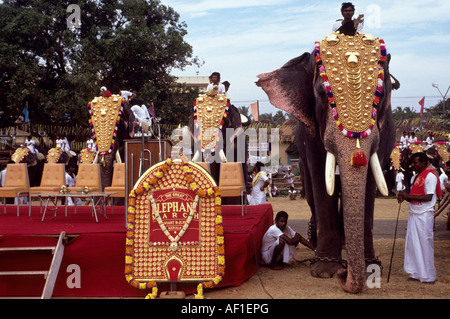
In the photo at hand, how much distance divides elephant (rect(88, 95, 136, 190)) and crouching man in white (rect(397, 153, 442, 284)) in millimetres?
5078

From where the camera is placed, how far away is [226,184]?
26.1ft

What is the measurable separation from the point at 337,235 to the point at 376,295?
1.06m

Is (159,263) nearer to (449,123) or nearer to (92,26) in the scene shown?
(92,26)

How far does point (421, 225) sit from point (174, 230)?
2.74m

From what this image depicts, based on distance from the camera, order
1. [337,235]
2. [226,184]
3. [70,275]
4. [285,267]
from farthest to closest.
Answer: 1. [226,184]
2. [285,267]
3. [337,235]
4. [70,275]

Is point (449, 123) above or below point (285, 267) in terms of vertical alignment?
above

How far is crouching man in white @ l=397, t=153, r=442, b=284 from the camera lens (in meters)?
5.53

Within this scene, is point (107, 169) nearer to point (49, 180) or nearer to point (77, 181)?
point (77, 181)

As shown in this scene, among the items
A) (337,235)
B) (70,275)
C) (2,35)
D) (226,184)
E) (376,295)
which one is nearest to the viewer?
(376,295)

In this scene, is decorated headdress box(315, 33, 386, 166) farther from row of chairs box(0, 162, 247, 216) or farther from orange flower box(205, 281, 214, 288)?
row of chairs box(0, 162, 247, 216)

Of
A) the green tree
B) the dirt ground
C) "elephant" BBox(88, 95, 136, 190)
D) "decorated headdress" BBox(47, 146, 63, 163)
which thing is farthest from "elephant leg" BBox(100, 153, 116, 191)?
the green tree

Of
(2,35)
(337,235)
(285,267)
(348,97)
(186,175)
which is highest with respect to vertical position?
(2,35)

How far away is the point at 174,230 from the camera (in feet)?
16.3

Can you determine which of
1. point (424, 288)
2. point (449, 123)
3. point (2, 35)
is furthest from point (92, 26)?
point (424, 288)
